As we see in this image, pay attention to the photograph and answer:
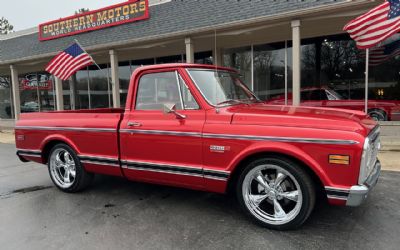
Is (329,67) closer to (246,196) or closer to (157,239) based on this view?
(246,196)

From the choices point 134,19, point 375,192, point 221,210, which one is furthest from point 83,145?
point 134,19

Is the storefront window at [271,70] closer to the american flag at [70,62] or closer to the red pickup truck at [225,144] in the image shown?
the american flag at [70,62]

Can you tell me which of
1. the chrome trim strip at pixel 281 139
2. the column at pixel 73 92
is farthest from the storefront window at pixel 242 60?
the column at pixel 73 92

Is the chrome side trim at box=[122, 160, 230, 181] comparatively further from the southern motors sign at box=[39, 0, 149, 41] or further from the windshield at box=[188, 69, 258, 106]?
the southern motors sign at box=[39, 0, 149, 41]

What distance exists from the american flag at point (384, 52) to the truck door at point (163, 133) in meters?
9.33

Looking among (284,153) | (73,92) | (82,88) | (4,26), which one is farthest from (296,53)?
(4,26)

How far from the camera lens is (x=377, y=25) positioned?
648 centimetres

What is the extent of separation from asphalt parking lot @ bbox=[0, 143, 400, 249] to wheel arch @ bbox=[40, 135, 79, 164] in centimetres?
63

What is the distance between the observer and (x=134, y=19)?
40.3ft

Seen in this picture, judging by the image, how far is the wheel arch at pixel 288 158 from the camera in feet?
10.4

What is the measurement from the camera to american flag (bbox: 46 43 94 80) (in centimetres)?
845

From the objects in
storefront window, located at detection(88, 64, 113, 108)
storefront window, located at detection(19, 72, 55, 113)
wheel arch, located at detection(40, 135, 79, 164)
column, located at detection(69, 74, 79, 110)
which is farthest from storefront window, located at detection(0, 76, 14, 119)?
wheel arch, located at detection(40, 135, 79, 164)

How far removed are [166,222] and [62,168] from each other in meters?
2.42

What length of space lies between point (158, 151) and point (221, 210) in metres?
1.12
